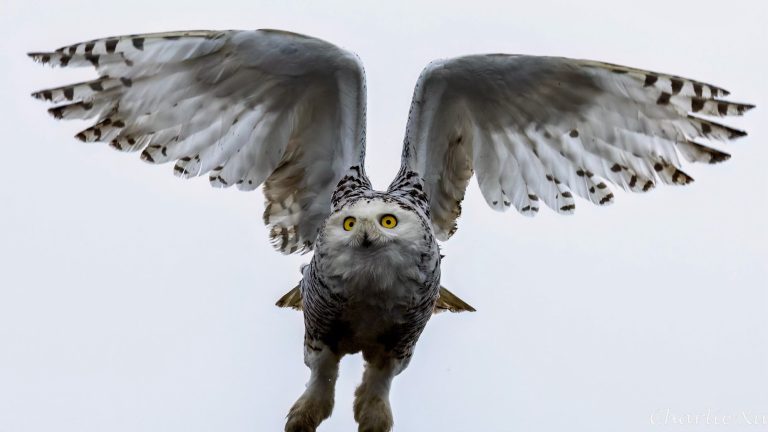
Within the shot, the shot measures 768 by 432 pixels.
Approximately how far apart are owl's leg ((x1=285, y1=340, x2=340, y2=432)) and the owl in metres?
0.01

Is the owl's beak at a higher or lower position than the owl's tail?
higher

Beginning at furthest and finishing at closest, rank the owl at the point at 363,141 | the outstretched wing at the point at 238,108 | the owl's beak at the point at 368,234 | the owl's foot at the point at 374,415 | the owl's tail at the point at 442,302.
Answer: the owl's tail at the point at 442,302 → the owl's foot at the point at 374,415 → the outstretched wing at the point at 238,108 → the owl at the point at 363,141 → the owl's beak at the point at 368,234

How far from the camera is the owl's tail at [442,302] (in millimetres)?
7805

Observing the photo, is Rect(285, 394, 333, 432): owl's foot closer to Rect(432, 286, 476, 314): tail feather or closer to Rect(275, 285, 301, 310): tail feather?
Rect(275, 285, 301, 310): tail feather

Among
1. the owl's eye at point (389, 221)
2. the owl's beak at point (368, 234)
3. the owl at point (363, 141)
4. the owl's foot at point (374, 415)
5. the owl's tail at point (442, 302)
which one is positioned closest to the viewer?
the owl's beak at point (368, 234)

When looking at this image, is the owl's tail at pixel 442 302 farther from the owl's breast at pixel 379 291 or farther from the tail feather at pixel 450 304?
the owl's breast at pixel 379 291

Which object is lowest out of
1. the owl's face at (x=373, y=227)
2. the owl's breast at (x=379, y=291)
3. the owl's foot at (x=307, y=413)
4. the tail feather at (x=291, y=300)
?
the owl's foot at (x=307, y=413)

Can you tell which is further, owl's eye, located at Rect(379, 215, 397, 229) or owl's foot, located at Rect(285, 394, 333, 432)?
owl's foot, located at Rect(285, 394, 333, 432)

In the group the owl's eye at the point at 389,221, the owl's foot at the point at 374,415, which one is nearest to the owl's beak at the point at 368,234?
the owl's eye at the point at 389,221

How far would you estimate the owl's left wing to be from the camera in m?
6.31

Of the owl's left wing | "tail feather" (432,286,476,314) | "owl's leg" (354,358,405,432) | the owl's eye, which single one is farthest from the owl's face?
"tail feather" (432,286,476,314)

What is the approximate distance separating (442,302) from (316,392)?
1.40m

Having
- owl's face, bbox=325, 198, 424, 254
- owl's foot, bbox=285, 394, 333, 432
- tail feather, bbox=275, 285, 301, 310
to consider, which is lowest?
owl's foot, bbox=285, 394, 333, 432

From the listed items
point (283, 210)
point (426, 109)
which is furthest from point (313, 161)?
point (426, 109)
